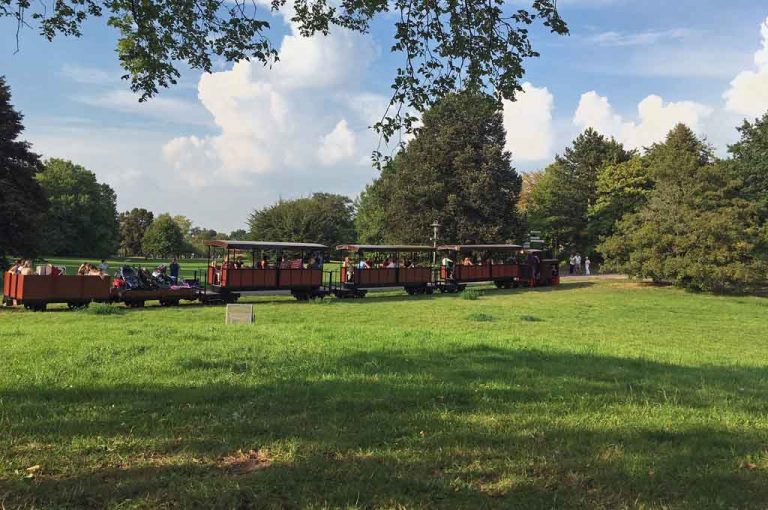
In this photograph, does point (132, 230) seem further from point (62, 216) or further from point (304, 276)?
point (304, 276)

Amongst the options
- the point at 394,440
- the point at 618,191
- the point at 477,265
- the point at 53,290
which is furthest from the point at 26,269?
the point at 618,191

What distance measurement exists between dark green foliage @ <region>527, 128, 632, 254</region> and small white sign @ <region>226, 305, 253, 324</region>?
44.2 metres

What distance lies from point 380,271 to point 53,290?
47.2ft

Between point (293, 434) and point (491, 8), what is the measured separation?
4938mm

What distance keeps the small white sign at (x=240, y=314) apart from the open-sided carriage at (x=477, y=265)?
746 inches

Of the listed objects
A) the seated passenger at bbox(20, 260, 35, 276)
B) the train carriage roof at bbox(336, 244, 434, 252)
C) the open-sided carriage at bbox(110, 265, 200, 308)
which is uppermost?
the train carriage roof at bbox(336, 244, 434, 252)

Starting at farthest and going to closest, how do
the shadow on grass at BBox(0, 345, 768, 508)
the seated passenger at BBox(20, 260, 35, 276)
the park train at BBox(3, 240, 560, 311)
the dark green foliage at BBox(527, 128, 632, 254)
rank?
the dark green foliage at BBox(527, 128, 632, 254)
the park train at BBox(3, 240, 560, 311)
the seated passenger at BBox(20, 260, 35, 276)
the shadow on grass at BBox(0, 345, 768, 508)

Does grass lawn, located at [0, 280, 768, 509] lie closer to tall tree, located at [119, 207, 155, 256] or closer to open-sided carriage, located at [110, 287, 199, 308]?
open-sided carriage, located at [110, 287, 199, 308]

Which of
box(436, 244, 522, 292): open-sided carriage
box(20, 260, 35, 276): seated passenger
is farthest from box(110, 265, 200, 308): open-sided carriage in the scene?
box(436, 244, 522, 292): open-sided carriage

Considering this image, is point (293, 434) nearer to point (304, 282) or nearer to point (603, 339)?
point (603, 339)

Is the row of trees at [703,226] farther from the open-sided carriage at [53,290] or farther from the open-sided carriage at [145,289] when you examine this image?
the open-sided carriage at [53,290]

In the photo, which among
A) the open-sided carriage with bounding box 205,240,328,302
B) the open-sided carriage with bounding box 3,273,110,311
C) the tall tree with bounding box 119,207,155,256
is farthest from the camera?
the tall tree with bounding box 119,207,155,256

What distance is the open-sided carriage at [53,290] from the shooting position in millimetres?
18234

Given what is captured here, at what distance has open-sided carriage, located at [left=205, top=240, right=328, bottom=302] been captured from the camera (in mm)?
23266
